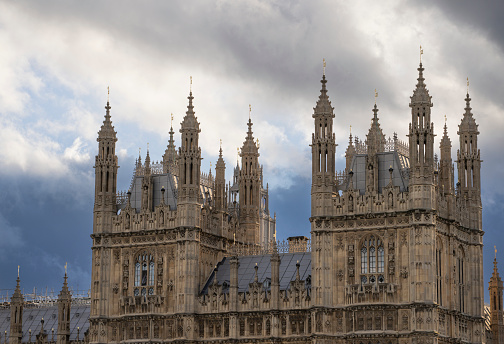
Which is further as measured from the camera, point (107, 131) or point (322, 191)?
point (107, 131)

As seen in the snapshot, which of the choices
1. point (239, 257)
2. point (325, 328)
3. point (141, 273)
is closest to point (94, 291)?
point (141, 273)

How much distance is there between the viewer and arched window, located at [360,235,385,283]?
112 m

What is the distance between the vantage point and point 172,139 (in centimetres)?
13925

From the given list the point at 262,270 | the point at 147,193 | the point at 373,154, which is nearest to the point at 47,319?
the point at 147,193

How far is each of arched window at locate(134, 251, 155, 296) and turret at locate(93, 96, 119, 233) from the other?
499 cm

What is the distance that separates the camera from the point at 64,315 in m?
134

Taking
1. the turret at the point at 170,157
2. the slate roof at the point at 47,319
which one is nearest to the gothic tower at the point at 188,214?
the turret at the point at 170,157

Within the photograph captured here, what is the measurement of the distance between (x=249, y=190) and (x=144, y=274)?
16.6 m

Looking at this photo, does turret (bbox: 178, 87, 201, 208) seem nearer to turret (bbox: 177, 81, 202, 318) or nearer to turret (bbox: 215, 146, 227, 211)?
turret (bbox: 177, 81, 202, 318)

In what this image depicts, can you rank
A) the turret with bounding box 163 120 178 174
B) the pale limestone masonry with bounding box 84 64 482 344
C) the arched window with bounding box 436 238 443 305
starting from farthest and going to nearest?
the turret with bounding box 163 120 178 174 < the arched window with bounding box 436 238 443 305 < the pale limestone masonry with bounding box 84 64 482 344

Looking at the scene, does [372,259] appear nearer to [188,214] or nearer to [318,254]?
[318,254]

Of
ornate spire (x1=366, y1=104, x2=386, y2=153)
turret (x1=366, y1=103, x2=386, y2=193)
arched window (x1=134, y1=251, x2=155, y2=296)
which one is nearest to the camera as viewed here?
turret (x1=366, y1=103, x2=386, y2=193)

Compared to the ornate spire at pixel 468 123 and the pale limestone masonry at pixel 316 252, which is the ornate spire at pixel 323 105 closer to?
the pale limestone masonry at pixel 316 252

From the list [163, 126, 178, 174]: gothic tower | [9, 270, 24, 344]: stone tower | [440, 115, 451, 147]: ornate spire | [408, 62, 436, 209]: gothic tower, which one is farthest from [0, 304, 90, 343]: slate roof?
[440, 115, 451, 147]: ornate spire
